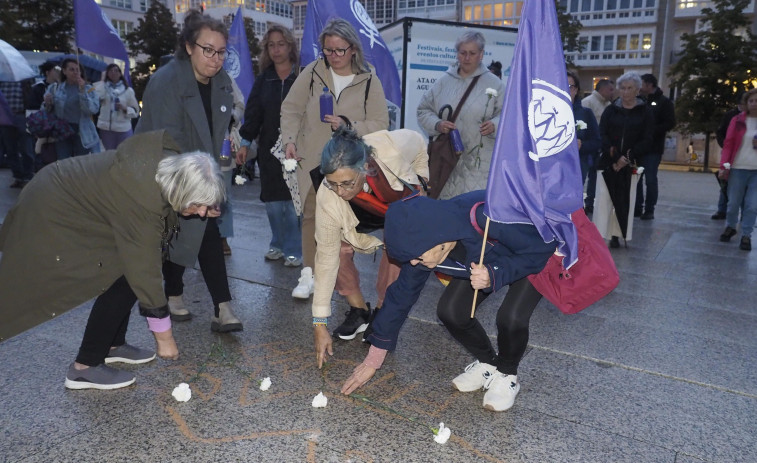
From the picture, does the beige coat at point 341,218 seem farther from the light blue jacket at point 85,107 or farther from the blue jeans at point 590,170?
the light blue jacket at point 85,107

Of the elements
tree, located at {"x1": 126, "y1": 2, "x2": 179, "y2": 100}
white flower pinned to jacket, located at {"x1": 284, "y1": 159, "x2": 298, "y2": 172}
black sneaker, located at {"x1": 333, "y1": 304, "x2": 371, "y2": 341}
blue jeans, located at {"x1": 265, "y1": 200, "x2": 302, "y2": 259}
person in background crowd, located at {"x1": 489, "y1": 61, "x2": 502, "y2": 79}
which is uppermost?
tree, located at {"x1": 126, "y1": 2, "x2": 179, "y2": 100}

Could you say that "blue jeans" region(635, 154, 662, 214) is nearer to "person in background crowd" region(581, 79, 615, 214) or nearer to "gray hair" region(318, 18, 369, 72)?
"person in background crowd" region(581, 79, 615, 214)

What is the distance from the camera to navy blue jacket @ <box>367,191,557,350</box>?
2.55 metres

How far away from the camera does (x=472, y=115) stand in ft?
15.9

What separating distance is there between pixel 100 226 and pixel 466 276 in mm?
1703

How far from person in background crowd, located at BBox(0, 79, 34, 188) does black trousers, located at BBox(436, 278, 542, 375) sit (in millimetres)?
9325

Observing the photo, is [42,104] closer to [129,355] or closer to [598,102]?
[129,355]

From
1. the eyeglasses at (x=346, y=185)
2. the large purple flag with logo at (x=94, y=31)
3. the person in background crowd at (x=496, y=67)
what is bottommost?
the eyeglasses at (x=346, y=185)

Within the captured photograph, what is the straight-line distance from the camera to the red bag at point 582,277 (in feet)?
9.04

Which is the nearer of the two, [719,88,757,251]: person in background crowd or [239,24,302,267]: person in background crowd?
[239,24,302,267]: person in background crowd

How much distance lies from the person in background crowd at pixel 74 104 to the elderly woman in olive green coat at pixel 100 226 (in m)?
6.76

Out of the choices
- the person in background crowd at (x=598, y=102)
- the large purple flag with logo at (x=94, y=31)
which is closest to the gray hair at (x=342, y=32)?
the large purple flag with logo at (x=94, y=31)

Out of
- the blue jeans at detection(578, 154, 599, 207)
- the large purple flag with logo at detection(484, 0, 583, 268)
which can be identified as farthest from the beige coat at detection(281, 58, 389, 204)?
the blue jeans at detection(578, 154, 599, 207)

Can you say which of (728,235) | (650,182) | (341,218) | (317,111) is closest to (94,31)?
(317,111)
